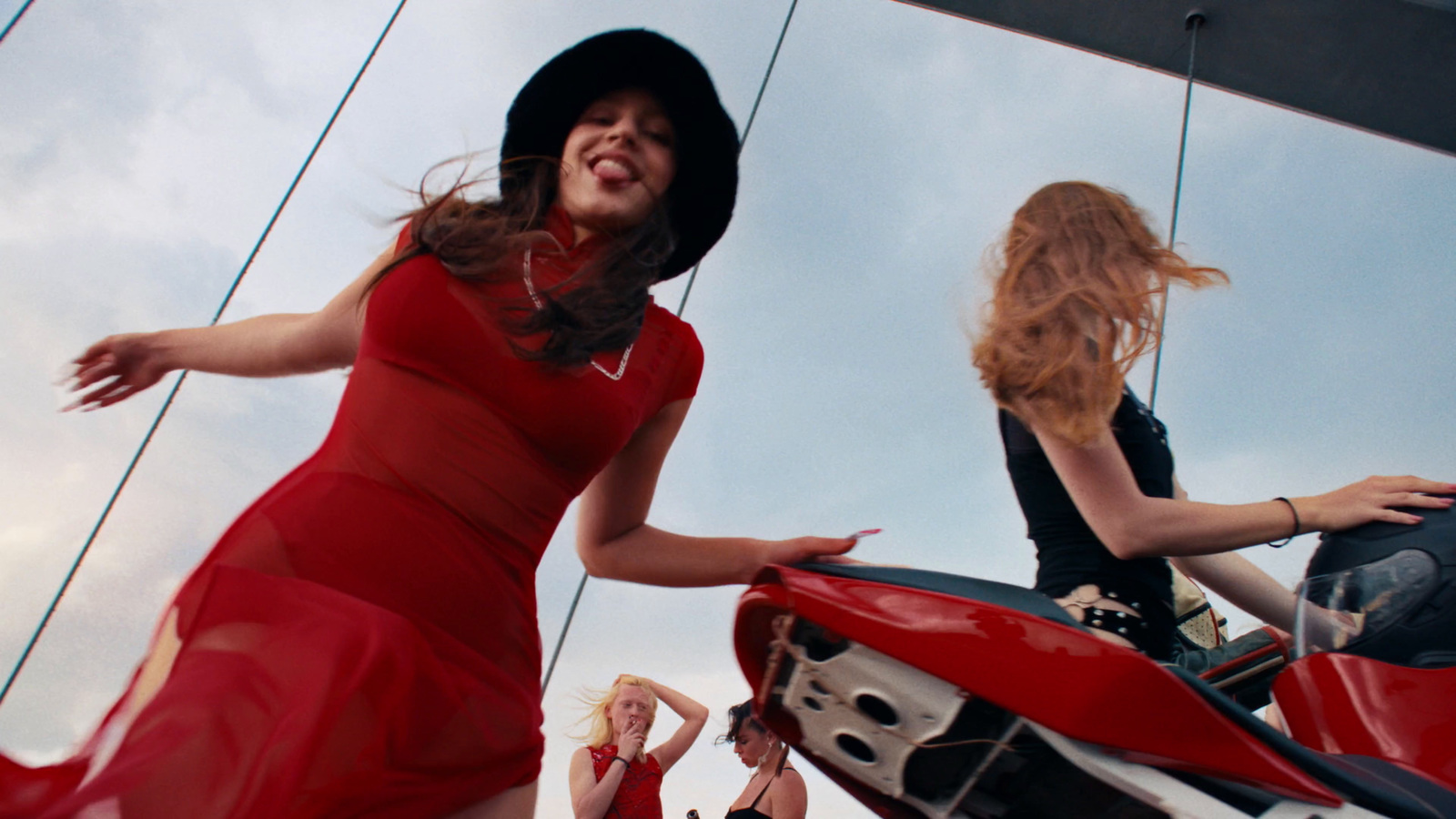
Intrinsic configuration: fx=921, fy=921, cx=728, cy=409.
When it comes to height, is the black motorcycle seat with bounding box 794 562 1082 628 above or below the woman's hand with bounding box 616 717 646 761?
above

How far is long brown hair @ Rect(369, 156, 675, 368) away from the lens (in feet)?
2.65

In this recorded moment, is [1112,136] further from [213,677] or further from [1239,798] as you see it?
[213,677]

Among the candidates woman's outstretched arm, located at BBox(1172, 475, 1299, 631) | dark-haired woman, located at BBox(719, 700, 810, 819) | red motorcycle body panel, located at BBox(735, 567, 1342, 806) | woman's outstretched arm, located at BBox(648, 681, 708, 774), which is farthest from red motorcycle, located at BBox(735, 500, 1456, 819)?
woman's outstretched arm, located at BBox(648, 681, 708, 774)

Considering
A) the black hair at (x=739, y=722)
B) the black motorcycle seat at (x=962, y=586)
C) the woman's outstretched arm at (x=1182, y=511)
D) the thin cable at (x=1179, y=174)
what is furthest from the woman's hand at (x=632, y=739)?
the black motorcycle seat at (x=962, y=586)

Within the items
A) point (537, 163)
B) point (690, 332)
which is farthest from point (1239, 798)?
point (537, 163)

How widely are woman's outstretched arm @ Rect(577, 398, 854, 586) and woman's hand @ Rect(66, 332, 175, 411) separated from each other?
1.45 ft

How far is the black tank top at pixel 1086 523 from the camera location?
38.8 inches

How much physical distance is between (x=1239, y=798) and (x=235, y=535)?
0.74m

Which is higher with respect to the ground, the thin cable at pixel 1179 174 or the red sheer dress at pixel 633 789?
the thin cable at pixel 1179 174

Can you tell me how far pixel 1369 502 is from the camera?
93 centimetres

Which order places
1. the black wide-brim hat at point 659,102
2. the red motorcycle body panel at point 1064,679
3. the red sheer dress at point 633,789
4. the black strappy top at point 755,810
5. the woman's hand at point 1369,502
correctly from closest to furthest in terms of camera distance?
the red motorcycle body panel at point 1064,679 → the woman's hand at point 1369,502 → the black wide-brim hat at point 659,102 → the black strappy top at point 755,810 → the red sheer dress at point 633,789

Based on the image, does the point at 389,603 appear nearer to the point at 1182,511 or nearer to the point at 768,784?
the point at 1182,511

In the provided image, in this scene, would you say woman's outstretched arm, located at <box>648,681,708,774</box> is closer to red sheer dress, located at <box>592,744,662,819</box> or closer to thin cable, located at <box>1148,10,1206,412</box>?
red sheer dress, located at <box>592,744,662,819</box>

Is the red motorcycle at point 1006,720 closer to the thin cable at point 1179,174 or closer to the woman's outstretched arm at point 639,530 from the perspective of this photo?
the woman's outstretched arm at point 639,530
